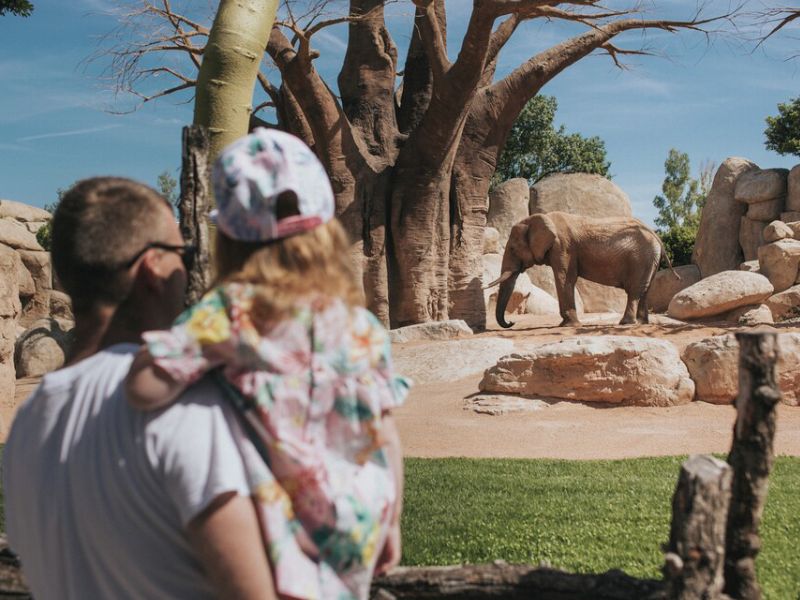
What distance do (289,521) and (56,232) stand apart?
74 cm

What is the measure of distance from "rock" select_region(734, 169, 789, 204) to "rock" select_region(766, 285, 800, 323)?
8185 millimetres

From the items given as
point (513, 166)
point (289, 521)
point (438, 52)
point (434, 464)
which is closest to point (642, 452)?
point (434, 464)

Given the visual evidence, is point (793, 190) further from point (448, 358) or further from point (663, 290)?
point (448, 358)

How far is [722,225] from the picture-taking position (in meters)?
25.8

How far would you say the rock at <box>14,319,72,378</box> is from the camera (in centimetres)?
1327

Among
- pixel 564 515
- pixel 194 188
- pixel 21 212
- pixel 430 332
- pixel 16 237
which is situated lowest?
pixel 564 515

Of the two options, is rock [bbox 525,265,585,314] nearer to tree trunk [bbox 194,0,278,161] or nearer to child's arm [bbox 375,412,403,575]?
tree trunk [bbox 194,0,278,161]

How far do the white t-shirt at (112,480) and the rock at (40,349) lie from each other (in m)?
12.3

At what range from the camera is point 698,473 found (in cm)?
214

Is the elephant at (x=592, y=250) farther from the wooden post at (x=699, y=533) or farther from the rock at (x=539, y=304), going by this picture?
the wooden post at (x=699, y=533)

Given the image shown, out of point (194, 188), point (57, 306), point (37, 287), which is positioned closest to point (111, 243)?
point (194, 188)

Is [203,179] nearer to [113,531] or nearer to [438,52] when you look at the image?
[113,531]

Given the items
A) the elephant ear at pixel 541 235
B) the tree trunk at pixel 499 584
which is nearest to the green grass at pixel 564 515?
the tree trunk at pixel 499 584

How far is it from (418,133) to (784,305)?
350 inches
